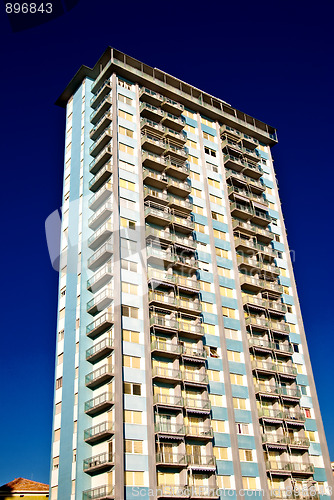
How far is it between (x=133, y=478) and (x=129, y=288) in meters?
16.5

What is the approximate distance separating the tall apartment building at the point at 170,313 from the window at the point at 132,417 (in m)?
0.09

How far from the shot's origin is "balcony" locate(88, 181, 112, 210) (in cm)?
5397

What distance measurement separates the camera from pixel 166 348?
48.2 meters

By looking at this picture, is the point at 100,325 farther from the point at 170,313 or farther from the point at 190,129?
the point at 190,129

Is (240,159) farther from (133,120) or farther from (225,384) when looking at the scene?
(225,384)

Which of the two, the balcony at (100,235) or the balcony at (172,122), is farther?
the balcony at (172,122)

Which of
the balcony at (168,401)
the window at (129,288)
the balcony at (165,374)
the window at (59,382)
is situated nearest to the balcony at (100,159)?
the window at (129,288)

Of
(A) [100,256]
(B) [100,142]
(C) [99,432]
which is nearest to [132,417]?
(C) [99,432]

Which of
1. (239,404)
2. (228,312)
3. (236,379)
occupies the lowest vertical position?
(239,404)

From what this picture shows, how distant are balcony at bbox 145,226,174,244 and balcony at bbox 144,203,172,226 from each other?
94 centimetres

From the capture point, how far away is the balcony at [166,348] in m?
47.1

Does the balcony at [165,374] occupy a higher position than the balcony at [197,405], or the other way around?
the balcony at [165,374]

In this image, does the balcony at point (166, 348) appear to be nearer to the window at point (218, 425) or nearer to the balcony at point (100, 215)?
the window at point (218, 425)

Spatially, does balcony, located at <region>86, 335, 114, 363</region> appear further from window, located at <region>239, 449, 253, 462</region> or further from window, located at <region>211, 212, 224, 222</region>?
window, located at <region>211, 212, 224, 222</region>
